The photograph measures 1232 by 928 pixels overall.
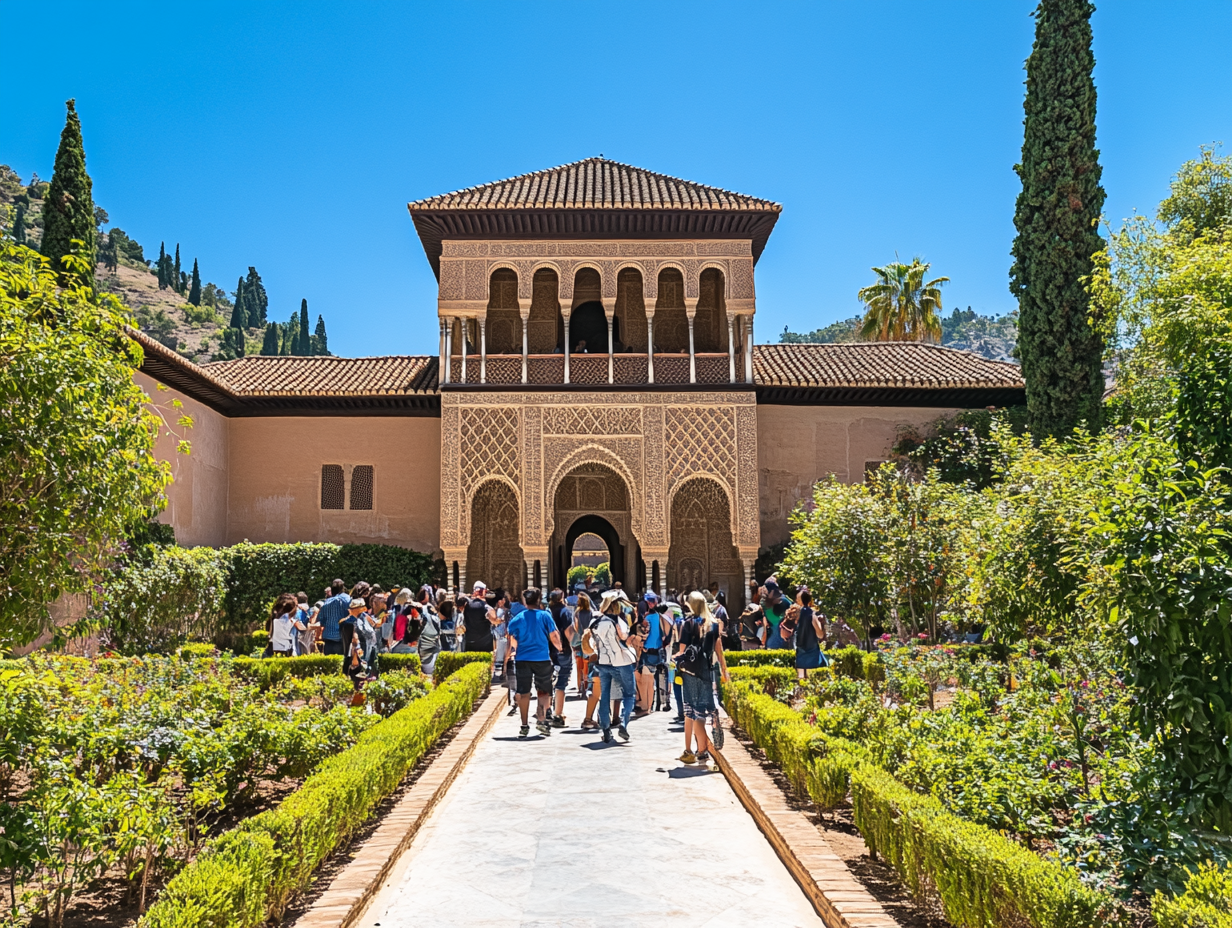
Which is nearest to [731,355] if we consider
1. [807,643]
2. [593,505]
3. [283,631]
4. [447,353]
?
[593,505]

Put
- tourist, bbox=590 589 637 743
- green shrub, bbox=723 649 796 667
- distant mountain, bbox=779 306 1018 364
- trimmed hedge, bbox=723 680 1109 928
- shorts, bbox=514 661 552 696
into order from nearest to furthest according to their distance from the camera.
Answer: trimmed hedge, bbox=723 680 1109 928
tourist, bbox=590 589 637 743
shorts, bbox=514 661 552 696
green shrub, bbox=723 649 796 667
distant mountain, bbox=779 306 1018 364

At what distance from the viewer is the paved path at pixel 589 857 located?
4.53 m

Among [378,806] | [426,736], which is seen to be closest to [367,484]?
[426,736]

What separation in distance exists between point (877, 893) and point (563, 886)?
1.56m

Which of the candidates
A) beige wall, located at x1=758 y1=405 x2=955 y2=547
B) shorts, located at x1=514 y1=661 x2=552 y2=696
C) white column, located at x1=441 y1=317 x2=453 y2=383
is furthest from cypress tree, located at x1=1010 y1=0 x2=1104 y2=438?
shorts, located at x1=514 y1=661 x2=552 y2=696

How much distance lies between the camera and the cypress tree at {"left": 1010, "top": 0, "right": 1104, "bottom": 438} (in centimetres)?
1906

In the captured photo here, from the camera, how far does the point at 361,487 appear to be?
2253cm

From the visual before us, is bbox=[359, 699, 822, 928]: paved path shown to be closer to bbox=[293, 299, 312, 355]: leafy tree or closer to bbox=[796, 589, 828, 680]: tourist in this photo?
bbox=[796, 589, 828, 680]: tourist

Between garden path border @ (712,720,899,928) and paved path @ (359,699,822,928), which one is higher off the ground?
garden path border @ (712,720,899,928)

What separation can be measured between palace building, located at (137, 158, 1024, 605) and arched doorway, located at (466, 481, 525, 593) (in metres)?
Result: 0.05

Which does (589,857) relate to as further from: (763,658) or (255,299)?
(255,299)

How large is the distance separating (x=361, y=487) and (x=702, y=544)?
8122mm

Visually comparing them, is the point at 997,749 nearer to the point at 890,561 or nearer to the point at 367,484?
the point at 890,561

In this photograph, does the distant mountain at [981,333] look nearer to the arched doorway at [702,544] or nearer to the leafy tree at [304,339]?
the leafy tree at [304,339]
